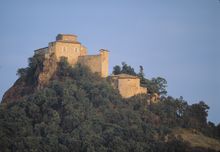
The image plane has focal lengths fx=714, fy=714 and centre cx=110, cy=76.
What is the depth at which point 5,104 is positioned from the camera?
235ft

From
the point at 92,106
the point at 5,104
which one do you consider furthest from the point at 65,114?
the point at 5,104

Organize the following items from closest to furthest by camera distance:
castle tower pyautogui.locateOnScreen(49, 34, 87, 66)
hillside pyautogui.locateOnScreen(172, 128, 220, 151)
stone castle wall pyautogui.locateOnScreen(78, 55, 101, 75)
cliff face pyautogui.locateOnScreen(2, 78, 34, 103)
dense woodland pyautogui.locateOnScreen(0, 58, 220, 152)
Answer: dense woodland pyautogui.locateOnScreen(0, 58, 220, 152) → hillside pyautogui.locateOnScreen(172, 128, 220, 151) → stone castle wall pyautogui.locateOnScreen(78, 55, 101, 75) → castle tower pyautogui.locateOnScreen(49, 34, 87, 66) → cliff face pyautogui.locateOnScreen(2, 78, 34, 103)

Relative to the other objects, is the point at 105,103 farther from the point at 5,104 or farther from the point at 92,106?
the point at 5,104

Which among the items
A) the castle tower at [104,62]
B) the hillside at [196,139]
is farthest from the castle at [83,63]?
the hillside at [196,139]

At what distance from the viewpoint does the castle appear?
71.4 m

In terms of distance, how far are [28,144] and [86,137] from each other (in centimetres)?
519

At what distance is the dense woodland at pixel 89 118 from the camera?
209 feet

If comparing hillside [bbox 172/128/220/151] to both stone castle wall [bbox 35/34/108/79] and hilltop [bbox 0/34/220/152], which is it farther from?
stone castle wall [bbox 35/34/108/79]

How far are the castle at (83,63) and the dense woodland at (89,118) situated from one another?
29.1 inches

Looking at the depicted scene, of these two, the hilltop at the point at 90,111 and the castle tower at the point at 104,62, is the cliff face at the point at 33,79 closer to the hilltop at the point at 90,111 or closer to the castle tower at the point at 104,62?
the hilltop at the point at 90,111

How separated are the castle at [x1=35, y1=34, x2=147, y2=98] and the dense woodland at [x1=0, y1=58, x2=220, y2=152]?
2.42ft

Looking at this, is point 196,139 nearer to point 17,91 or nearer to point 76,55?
point 76,55

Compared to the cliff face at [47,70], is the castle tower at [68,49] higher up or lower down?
higher up

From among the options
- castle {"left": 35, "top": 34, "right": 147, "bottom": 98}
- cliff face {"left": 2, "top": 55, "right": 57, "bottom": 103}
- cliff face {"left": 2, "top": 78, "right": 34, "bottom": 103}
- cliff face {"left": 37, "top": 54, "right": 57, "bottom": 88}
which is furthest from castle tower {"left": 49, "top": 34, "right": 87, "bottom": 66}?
cliff face {"left": 2, "top": 78, "right": 34, "bottom": 103}
